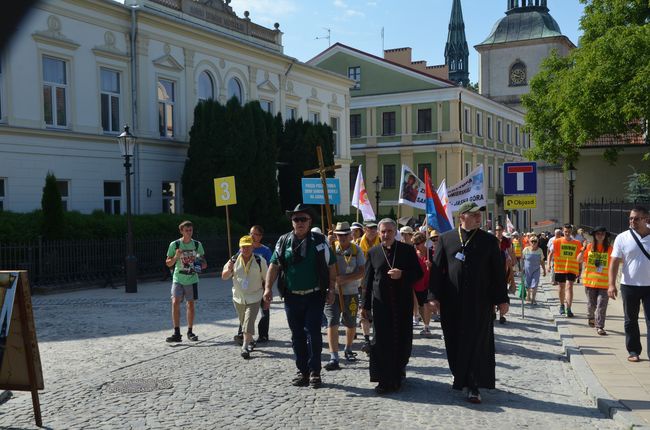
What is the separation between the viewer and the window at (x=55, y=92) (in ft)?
76.2

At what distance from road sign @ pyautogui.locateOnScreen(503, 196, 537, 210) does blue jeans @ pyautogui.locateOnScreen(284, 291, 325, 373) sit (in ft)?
27.5

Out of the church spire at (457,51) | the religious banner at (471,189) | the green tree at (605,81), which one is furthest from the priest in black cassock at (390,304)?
the church spire at (457,51)

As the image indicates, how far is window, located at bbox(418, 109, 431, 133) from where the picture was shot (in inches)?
2061

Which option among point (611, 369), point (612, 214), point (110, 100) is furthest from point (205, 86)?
point (611, 369)

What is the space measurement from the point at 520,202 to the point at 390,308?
8.39 m

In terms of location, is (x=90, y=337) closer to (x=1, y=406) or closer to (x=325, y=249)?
(x=1, y=406)

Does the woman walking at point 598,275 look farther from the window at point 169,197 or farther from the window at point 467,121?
the window at point 467,121

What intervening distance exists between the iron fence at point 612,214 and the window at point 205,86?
16.3 metres

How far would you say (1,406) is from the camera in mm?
6965

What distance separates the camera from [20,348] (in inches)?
246

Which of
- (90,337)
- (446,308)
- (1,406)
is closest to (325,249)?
(446,308)

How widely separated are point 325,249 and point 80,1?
19647 millimetres

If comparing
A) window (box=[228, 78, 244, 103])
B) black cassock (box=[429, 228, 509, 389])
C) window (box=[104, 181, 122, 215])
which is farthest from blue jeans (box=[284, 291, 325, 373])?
window (box=[228, 78, 244, 103])

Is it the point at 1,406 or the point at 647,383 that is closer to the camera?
the point at 1,406
